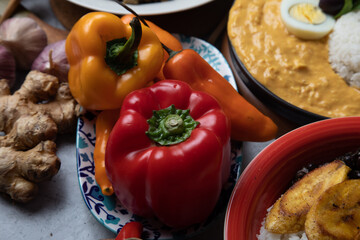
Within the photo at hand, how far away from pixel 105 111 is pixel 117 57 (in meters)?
0.22

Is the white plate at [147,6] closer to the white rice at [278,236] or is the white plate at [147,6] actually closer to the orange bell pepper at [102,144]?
the orange bell pepper at [102,144]

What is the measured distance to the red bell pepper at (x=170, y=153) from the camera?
3.34 feet

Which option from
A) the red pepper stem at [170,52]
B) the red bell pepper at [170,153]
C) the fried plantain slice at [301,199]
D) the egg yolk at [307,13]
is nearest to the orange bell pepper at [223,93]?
the red pepper stem at [170,52]

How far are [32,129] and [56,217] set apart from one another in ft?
1.03

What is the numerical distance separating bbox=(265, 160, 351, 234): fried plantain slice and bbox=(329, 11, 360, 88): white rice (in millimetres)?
562

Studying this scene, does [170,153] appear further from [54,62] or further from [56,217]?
[54,62]

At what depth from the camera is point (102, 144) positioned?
1.27m

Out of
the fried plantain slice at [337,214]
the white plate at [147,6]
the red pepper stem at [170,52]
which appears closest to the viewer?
the fried plantain slice at [337,214]

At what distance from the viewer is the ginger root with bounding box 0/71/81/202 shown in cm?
129

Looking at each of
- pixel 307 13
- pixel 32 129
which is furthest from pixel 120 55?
pixel 307 13

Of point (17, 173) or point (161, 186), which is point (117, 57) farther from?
point (17, 173)

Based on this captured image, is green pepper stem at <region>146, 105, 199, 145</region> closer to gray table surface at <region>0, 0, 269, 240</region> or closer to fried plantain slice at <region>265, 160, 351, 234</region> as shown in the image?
fried plantain slice at <region>265, 160, 351, 234</region>

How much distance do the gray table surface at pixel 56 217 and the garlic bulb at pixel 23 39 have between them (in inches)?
19.8

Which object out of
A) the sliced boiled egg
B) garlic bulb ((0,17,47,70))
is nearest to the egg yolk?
the sliced boiled egg
